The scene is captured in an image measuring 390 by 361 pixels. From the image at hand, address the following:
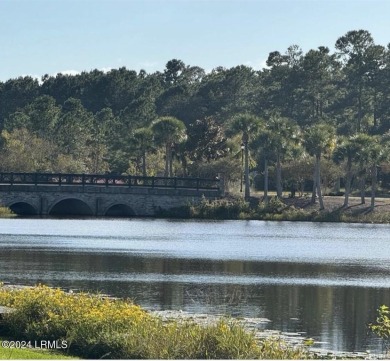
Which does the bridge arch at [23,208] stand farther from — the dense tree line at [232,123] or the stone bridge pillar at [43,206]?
the dense tree line at [232,123]

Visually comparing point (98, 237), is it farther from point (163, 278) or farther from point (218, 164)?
point (218, 164)

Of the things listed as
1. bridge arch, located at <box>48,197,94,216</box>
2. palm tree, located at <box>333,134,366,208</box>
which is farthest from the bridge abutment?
palm tree, located at <box>333,134,366,208</box>

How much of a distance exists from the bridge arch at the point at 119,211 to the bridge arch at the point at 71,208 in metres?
2.21

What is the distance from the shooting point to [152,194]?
10869cm

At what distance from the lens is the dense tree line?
365 ft

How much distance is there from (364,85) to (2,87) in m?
60.5

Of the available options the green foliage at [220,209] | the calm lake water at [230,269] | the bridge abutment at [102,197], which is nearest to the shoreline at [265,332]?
the calm lake water at [230,269]

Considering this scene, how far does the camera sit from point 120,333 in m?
24.5

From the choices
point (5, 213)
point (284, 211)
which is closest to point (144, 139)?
point (5, 213)

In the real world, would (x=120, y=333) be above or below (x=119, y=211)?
below

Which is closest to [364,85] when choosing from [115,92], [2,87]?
[115,92]

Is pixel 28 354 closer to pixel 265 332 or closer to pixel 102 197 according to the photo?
pixel 265 332

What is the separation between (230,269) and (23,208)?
199ft

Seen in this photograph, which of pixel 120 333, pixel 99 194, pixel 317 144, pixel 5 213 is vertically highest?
pixel 317 144
